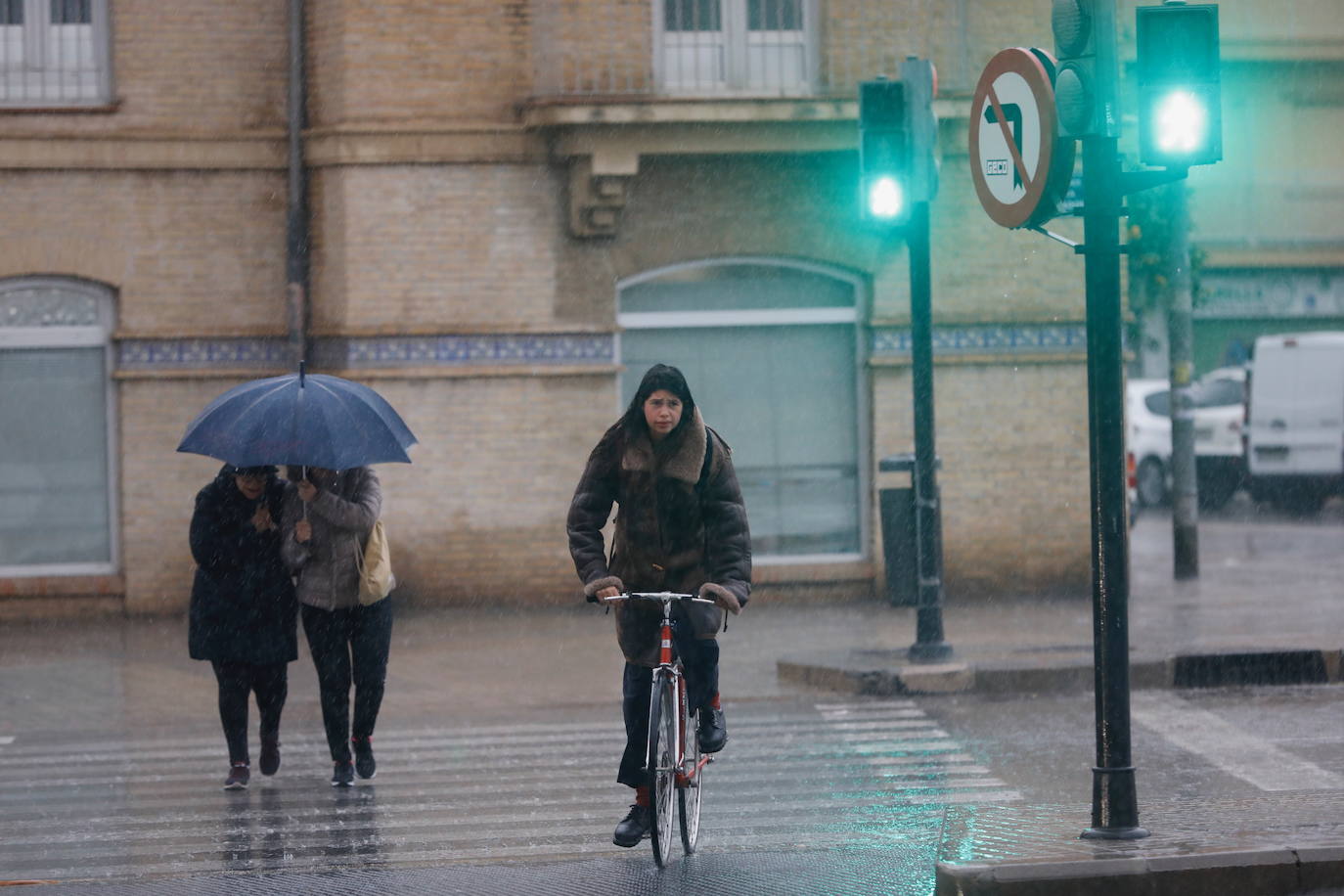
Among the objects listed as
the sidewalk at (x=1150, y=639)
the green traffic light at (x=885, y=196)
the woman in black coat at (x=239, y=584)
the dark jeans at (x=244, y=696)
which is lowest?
the sidewalk at (x=1150, y=639)

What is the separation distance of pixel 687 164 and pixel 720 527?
881cm

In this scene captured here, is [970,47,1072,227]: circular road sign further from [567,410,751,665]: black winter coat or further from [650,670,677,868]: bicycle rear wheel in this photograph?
[650,670,677,868]: bicycle rear wheel

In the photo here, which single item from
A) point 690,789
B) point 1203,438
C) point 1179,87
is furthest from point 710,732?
point 1203,438

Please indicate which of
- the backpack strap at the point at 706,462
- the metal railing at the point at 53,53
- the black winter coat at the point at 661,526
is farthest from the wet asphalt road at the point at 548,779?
the metal railing at the point at 53,53

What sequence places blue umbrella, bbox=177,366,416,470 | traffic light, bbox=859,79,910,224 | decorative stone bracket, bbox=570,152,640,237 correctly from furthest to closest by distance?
decorative stone bracket, bbox=570,152,640,237, traffic light, bbox=859,79,910,224, blue umbrella, bbox=177,366,416,470

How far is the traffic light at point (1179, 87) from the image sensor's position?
263 inches

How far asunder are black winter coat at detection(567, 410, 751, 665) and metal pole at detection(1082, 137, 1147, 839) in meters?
1.30

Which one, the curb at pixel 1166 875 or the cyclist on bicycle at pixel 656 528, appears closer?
the curb at pixel 1166 875

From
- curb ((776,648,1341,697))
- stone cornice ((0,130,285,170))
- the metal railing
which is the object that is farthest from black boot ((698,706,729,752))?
the metal railing

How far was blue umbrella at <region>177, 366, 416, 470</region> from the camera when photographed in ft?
27.8

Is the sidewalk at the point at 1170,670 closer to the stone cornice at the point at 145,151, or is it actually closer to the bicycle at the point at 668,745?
the bicycle at the point at 668,745

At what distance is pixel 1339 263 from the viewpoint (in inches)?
1264

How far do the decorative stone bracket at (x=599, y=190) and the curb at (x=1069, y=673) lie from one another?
4998 mm

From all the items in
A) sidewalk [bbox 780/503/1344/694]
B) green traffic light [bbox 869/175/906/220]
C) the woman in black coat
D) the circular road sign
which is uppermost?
green traffic light [bbox 869/175/906/220]
